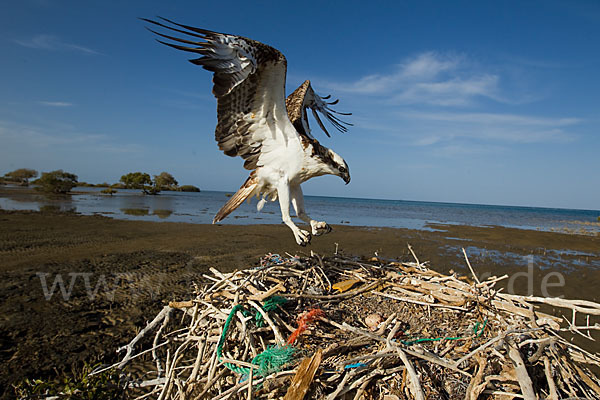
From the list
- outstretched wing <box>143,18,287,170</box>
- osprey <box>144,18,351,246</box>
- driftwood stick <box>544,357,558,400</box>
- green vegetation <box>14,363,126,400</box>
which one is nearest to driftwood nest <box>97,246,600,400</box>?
driftwood stick <box>544,357,558,400</box>

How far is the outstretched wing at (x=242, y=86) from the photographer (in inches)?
113

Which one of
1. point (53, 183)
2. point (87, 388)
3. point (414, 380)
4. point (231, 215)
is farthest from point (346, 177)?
point (53, 183)

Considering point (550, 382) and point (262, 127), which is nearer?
point (550, 382)

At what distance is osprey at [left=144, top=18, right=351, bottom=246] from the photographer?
2.96m

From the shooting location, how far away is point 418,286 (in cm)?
300

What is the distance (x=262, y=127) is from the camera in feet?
12.4

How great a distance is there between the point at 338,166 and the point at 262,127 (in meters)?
1.05

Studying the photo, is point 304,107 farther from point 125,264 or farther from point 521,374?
point 125,264

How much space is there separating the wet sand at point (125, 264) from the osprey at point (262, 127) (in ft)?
8.34

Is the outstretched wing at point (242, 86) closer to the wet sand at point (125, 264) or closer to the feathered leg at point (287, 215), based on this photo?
the feathered leg at point (287, 215)

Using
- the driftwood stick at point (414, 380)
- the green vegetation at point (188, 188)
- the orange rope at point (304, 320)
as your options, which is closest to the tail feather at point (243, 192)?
the orange rope at point (304, 320)

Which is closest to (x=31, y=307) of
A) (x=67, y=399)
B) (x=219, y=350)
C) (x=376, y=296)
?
(x=67, y=399)

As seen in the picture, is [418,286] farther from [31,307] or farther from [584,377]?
[31,307]

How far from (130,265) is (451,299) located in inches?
277
